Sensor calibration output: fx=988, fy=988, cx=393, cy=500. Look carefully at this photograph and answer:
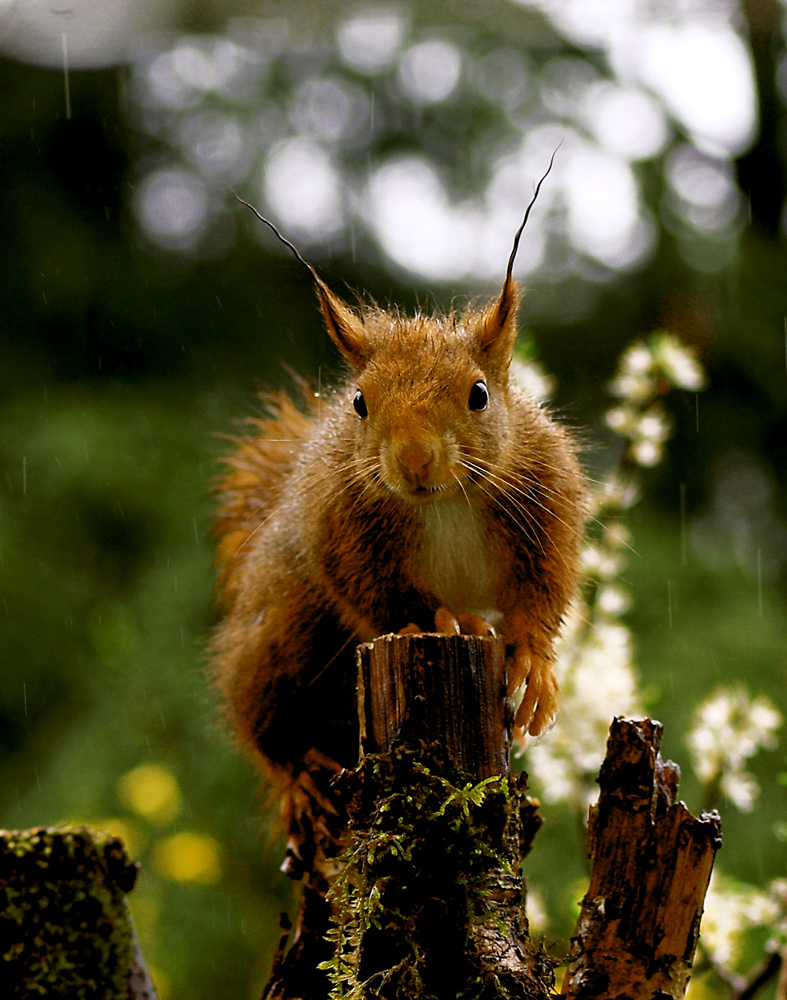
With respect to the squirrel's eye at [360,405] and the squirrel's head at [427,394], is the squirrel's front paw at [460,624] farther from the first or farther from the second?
the squirrel's eye at [360,405]

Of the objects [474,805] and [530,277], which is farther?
[530,277]

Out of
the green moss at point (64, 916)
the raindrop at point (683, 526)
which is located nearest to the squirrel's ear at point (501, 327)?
the green moss at point (64, 916)

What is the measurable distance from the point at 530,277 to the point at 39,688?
1823 mm

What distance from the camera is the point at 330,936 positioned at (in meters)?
0.88

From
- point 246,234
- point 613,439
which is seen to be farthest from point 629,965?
point 246,234

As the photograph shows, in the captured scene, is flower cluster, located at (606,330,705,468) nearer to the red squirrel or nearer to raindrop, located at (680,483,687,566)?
the red squirrel

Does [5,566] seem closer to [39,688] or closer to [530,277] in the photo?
[39,688]

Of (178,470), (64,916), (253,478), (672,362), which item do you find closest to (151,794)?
(178,470)

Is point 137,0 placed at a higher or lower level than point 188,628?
higher

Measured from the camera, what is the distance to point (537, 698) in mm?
1249

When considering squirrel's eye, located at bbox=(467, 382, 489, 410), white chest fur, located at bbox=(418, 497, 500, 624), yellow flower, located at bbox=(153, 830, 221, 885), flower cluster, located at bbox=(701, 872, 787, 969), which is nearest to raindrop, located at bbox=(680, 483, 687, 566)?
flower cluster, located at bbox=(701, 872, 787, 969)

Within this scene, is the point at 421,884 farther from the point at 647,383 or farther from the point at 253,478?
the point at 647,383

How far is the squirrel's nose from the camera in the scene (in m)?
1.00

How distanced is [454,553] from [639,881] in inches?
A: 16.6
